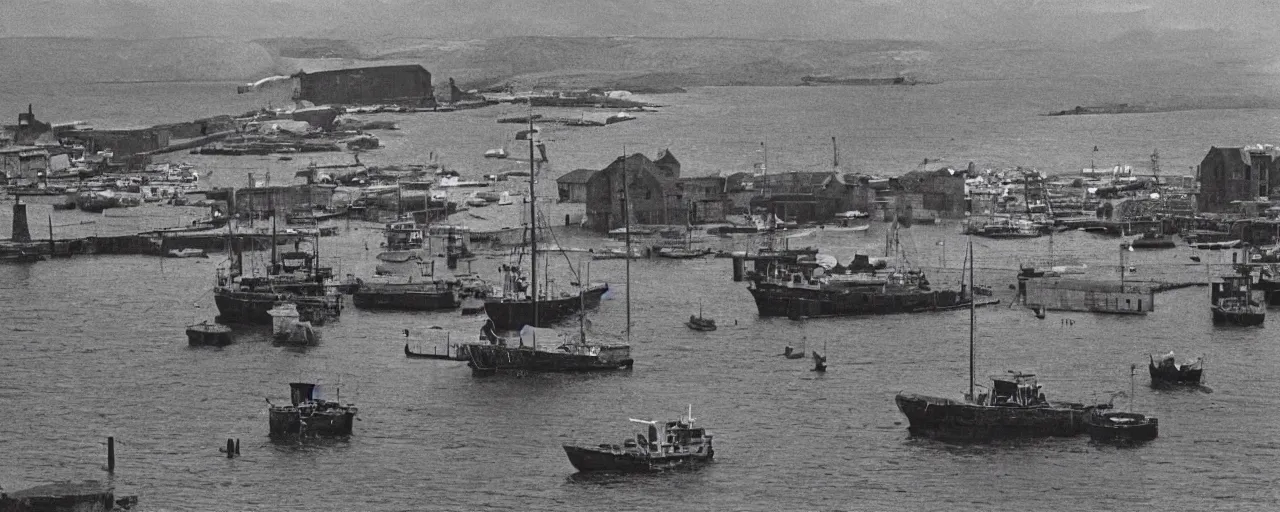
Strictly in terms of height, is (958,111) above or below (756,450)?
above

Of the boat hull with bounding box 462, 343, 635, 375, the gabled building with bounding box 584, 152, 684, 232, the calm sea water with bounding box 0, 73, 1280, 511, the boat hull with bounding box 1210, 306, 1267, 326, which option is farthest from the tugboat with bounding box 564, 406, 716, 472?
the gabled building with bounding box 584, 152, 684, 232

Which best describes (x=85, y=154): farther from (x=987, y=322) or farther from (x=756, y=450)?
(x=756, y=450)

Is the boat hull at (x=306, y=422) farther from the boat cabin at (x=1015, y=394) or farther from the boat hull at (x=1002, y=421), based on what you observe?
the boat cabin at (x=1015, y=394)

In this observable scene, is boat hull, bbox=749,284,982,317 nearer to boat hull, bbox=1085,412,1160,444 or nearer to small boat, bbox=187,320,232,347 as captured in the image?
small boat, bbox=187,320,232,347

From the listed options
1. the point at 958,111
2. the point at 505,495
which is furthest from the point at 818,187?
the point at 958,111

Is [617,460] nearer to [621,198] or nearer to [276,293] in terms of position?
[276,293]

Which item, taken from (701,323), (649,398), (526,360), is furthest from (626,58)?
(649,398)

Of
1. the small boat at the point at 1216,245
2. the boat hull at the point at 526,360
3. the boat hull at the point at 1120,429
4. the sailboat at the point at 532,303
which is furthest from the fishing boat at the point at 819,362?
the small boat at the point at 1216,245
